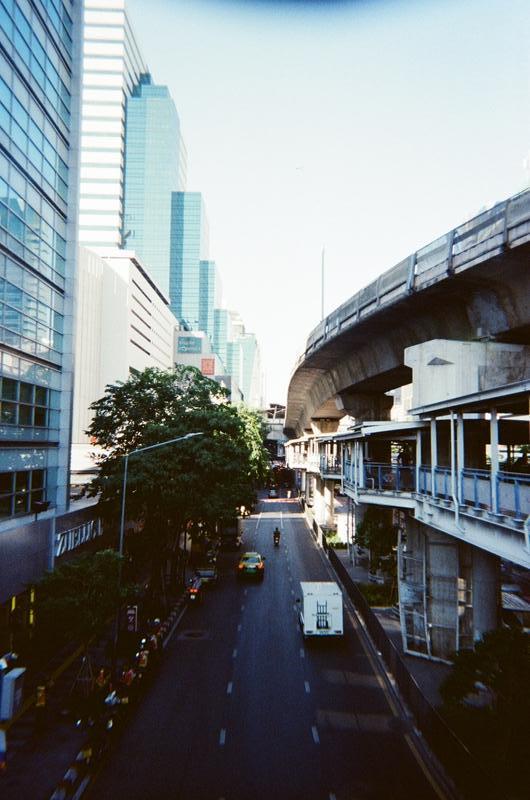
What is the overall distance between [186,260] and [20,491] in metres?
174

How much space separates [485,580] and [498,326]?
9.73 m

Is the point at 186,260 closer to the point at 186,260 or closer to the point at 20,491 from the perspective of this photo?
Answer: the point at 186,260

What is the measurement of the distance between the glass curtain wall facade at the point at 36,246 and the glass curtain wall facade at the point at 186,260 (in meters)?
160

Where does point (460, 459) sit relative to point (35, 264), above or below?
below

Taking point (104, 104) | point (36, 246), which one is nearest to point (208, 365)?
point (104, 104)

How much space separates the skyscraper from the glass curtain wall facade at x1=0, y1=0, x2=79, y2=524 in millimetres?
125648

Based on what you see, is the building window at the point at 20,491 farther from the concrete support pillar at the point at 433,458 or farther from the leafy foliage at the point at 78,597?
the concrete support pillar at the point at 433,458

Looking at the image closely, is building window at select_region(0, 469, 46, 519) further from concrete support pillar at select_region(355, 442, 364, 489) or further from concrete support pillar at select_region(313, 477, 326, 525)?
concrete support pillar at select_region(313, 477, 326, 525)

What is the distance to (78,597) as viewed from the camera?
19625 millimetres

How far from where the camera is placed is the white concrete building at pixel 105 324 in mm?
69625

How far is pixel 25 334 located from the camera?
25.3 meters

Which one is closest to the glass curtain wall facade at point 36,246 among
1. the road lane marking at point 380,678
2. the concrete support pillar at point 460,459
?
the road lane marking at point 380,678

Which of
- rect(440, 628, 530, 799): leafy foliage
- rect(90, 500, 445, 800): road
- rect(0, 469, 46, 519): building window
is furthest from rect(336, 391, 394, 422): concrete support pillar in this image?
rect(440, 628, 530, 799): leafy foliage

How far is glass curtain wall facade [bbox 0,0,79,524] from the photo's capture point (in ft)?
76.7
